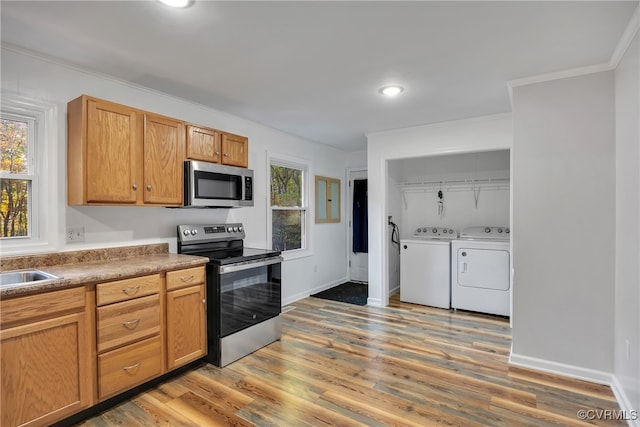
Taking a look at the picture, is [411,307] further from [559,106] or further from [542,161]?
[559,106]

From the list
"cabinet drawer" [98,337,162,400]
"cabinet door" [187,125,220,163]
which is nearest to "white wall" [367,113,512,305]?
"cabinet door" [187,125,220,163]

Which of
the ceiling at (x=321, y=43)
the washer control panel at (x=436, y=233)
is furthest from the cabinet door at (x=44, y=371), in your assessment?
the washer control panel at (x=436, y=233)

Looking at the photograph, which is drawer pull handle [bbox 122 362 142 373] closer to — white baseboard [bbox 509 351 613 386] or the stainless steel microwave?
the stainless steel microwave

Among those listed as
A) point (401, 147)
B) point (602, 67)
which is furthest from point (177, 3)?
point (401, 147)

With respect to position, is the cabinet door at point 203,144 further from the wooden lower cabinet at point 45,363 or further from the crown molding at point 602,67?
the crown molding at point 602,67

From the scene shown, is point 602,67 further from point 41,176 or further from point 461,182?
point 41,176

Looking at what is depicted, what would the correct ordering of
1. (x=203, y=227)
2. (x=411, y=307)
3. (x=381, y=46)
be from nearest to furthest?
(x=381, y=46), (x=203, y=227), (x=411, y=307)

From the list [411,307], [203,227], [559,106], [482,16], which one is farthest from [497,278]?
[203,227]

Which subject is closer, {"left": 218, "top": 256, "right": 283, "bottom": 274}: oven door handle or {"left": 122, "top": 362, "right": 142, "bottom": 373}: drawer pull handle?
{"left": 122, "top": 362, "right": 142, "bottom": 373}: drawer pull handle

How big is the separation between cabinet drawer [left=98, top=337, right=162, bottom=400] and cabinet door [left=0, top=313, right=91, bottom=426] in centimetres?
10

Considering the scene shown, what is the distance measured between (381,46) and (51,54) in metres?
2.25

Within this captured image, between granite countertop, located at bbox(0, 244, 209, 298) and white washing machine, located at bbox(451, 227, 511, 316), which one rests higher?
granite countertop, located at bbox(0, 244, 209, 298)

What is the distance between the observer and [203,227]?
3254 mm

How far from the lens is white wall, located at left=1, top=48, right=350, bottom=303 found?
2309mm
